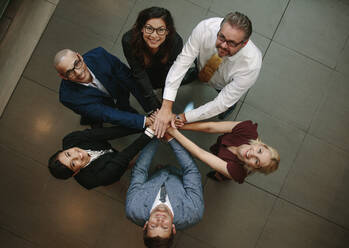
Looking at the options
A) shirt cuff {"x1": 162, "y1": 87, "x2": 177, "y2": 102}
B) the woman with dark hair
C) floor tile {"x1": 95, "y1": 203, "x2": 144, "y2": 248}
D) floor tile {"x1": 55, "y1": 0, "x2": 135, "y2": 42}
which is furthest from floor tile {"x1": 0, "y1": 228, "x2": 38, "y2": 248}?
floor tile {"x1": 55, "y1": 0, "x2": 135, "y2": 42}

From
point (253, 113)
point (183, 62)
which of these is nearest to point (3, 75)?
point (183, 62)

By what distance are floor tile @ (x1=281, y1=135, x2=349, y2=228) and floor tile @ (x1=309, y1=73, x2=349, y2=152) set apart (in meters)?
0.11

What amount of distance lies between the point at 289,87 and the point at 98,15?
8.74ft

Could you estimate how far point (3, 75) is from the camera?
3.11 metres

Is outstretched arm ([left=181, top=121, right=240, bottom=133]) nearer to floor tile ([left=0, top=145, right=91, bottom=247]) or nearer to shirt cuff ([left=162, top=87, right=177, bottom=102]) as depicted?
shirt cuff ([left=162, top=87, right=177, bottom=102])

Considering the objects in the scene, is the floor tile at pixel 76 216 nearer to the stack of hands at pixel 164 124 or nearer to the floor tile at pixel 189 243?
the floor tile at pixel 189 243

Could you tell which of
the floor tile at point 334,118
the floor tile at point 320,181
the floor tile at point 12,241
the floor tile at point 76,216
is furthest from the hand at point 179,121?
the floor tile at point 12,241

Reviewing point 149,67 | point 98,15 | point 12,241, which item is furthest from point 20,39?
point 12,241

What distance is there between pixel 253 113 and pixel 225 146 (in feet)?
2.99

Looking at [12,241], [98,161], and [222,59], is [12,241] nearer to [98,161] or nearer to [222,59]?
[98,161]

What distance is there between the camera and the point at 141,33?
2.07 meters

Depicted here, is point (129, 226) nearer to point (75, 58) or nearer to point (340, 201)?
point (75, 58)

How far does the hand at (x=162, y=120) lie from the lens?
2.38m

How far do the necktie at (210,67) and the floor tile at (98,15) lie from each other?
4.74 feet
